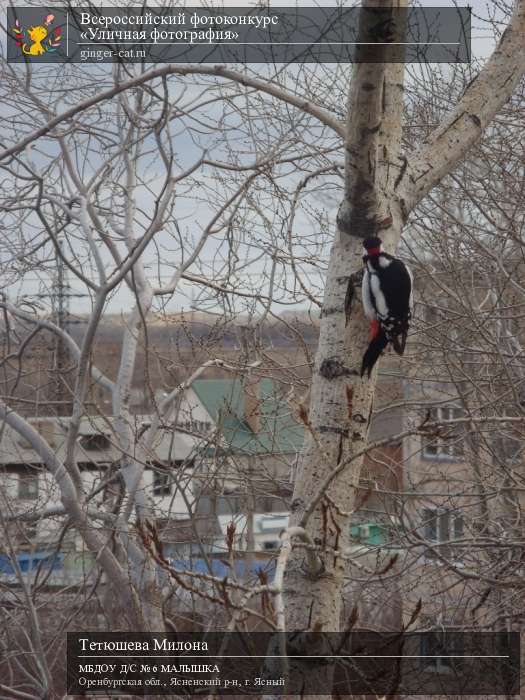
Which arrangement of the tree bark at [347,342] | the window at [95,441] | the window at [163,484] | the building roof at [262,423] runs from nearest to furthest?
the tree bark at [347,342]
the window at [163,484]
the building roof at [262,423]
the window at [95,441]

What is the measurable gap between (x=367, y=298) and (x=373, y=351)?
0.54ft

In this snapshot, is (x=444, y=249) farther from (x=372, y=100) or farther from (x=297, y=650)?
(x=297, y=650)

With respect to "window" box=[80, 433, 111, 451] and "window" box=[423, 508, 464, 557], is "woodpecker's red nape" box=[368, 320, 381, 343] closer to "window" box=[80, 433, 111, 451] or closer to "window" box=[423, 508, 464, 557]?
"window" box=[423, 508, 464, 557]

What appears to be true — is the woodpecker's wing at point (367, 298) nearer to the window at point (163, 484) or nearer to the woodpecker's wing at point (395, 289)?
the woodpecker's wing at point (395, 289)

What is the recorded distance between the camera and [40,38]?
17.1ft

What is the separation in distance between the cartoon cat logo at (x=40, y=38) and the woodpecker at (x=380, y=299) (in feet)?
11.5

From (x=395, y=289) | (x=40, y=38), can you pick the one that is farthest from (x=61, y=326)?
(x=395, y=289)

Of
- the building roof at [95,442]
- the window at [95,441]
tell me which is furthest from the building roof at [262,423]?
the window at [95,441]

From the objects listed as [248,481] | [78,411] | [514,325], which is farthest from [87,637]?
[514,325]

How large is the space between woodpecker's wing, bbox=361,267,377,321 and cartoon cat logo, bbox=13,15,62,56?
3.56m

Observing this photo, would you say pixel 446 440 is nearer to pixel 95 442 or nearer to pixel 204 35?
pixel 204 35

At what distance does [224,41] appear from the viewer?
4520 mm

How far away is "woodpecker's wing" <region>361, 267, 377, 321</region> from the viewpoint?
7.82 ft

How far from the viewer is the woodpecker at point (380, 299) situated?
2.37 meters
